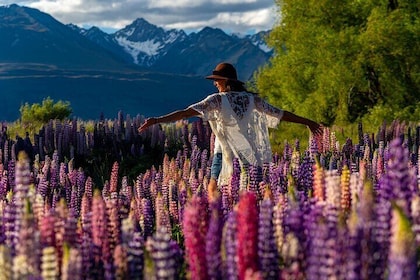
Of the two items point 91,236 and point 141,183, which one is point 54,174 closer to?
point 141,183

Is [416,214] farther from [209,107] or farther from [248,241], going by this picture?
[209,107]

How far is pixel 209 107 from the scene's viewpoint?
7738 millimetres

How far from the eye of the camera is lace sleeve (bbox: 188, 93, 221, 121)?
24.9 ft

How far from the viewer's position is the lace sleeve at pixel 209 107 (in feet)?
24.9

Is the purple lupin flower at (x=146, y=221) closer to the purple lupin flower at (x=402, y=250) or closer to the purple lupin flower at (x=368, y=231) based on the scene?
the purple lupin flower at (x=368, y=231)

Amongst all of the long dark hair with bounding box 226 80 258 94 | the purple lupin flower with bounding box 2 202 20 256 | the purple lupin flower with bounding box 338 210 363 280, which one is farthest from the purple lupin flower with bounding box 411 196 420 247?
the long dark hair with bounding box 226 80 258 94

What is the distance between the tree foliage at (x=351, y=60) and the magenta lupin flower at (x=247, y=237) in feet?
58.6

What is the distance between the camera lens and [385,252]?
2553mm

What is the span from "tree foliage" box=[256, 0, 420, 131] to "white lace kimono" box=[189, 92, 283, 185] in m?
12.2

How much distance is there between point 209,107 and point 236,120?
42cm

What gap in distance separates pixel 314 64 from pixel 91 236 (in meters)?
21.1

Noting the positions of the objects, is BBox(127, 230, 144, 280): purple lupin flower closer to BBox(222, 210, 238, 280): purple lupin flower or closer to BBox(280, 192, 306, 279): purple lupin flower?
BBox(222, 210, 238, 280): purple lupin flower

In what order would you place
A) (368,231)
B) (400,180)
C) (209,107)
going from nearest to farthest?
(368,231) < (400,180) < (209,107)

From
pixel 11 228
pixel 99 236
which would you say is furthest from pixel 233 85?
pixel 99 236
